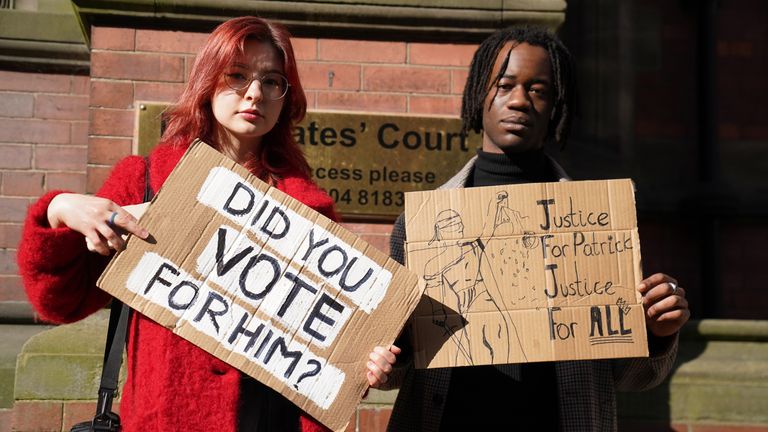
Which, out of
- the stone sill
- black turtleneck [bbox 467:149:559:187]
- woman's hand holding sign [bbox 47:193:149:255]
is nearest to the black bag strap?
woman's hand holding sign [bbox 47:193:149:255]

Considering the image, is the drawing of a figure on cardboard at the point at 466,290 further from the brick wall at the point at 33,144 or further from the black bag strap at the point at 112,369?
the brick wall at the point at 33,144

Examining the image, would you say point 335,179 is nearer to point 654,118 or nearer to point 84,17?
point 84,17

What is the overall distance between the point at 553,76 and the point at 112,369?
4.77 ft

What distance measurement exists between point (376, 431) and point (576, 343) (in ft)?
5.26

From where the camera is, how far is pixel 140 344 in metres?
2.09

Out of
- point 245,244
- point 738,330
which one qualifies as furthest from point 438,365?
point 738,330

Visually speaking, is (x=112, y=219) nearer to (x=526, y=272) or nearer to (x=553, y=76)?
(x=526, y=272)

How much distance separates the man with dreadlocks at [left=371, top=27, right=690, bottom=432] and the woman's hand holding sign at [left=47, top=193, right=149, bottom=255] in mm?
640

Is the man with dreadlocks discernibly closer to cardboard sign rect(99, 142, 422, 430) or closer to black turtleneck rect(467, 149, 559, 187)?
black turtleneck rect(467, 149, 559, 187)

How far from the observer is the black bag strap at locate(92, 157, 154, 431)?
204 centimetres

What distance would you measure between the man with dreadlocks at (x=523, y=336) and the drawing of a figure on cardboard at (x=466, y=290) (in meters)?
0.16

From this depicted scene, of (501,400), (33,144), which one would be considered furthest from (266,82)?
(33,144)

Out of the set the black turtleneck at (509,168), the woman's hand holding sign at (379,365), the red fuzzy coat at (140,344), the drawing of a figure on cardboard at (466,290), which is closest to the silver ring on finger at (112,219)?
the red fuzzy coat at (140,344)

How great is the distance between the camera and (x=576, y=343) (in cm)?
221
